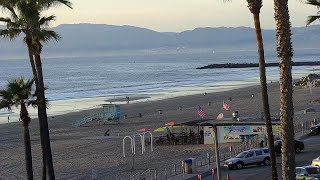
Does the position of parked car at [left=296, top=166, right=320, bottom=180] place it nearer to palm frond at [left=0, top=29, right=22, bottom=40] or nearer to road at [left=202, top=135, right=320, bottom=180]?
road at [left=202, top=135, right=320, bottom=180]

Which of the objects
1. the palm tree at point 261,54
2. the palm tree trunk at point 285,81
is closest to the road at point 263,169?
the palm tree at point 261,54

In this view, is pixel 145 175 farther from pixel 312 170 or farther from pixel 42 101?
pixel 42 101

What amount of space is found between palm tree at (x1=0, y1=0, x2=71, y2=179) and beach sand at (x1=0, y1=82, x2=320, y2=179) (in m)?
11.7

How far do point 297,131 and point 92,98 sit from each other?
2357 inches

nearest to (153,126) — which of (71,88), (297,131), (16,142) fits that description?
(16,142)

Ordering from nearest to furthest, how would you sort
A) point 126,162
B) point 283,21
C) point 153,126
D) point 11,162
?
point 283,21 < point 126,162 < point 11,162 < point 153,126

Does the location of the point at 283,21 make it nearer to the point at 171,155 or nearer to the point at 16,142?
the point at 171,155

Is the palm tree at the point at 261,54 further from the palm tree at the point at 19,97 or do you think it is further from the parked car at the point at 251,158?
the parked car at the point at 251,158

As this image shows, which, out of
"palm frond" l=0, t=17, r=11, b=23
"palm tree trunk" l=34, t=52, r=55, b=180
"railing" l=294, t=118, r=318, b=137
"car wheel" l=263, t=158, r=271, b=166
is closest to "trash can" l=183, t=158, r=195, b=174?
"car wheel" l=263, t=158, r=271, b=166

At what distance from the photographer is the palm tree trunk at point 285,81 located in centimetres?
1080

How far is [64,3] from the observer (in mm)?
21469

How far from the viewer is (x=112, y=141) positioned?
50.7 meters

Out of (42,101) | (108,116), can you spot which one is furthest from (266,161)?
(108,116)

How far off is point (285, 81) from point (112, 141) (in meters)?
40.4
